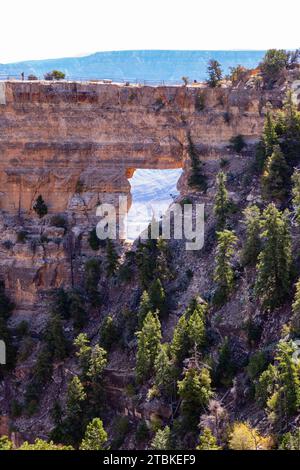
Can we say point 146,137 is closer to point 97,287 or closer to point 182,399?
point 97,287

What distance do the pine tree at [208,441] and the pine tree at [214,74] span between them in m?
33.1

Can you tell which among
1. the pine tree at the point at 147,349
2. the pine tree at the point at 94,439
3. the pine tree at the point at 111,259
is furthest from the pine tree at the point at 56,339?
the pine tree at the point at 94,439

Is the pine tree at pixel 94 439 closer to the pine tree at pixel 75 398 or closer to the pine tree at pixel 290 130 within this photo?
the pine tree at pixel 75 398

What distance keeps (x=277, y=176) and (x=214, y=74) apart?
1403 cm

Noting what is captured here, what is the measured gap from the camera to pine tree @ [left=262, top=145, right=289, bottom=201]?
48031 millimetres

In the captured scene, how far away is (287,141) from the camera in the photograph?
50.6 meters

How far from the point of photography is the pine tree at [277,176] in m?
48.0

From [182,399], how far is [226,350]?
12.7 feet

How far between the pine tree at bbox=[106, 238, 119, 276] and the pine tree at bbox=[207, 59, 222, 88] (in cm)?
1586

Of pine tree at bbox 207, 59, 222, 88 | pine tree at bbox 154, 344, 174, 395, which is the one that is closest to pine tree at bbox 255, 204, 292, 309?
pine tree at bbox 154, 344, 174, 395

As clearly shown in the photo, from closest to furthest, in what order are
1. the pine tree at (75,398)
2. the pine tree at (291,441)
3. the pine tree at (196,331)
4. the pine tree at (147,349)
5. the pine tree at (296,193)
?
1. the pine tree at (291,441)
2. the pine tree at (196,331)
3. the pine tree at (296,193)
4. the pine tree at (147,349)
5. the pine tree at (75,398)

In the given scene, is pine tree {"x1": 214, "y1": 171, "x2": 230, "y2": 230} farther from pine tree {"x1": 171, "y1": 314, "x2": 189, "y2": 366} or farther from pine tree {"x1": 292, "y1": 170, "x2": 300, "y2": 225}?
pine tree {"x1": 171, "y1": 314, "x2": 189, "y2": 366}
